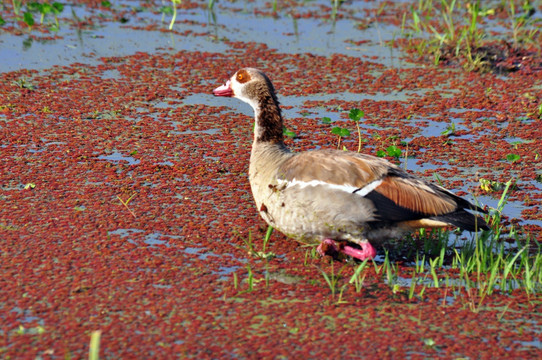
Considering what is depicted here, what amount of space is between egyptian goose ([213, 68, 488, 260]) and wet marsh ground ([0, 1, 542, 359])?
0.19m

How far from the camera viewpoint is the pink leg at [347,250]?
5.09 meters

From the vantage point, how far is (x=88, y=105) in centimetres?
787

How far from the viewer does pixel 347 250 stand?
5.15 meters

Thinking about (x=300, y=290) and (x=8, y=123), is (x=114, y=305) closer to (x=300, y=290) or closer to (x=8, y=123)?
(x=300, y=290)

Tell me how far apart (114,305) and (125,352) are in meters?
0.50

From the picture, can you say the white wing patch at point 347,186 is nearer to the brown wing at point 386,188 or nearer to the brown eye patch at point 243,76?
the brown wing at point 386,188

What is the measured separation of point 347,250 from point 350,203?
33 centimetres

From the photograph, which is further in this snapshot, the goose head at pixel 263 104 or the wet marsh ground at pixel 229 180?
the goose head at pixel 263 104

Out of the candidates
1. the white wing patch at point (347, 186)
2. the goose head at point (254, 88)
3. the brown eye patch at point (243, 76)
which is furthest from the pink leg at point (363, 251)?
the brown eye patch at point (243, 76)

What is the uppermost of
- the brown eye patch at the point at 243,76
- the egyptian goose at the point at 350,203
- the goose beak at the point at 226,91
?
the brown eye patch at the point at 243,76

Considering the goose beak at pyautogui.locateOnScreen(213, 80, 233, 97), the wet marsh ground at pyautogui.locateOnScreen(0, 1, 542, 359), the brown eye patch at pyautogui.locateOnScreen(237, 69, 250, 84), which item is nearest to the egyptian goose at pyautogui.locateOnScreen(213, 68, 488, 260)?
the wet marsh ground at pyautogui.locateOnScreen(0, 1, 542, 359)

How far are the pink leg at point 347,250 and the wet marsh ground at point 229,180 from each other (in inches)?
2.9

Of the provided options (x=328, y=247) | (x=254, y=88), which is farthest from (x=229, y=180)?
(x=328, y=247)

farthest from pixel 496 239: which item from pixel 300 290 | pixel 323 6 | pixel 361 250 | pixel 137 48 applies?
pixel 323 6
